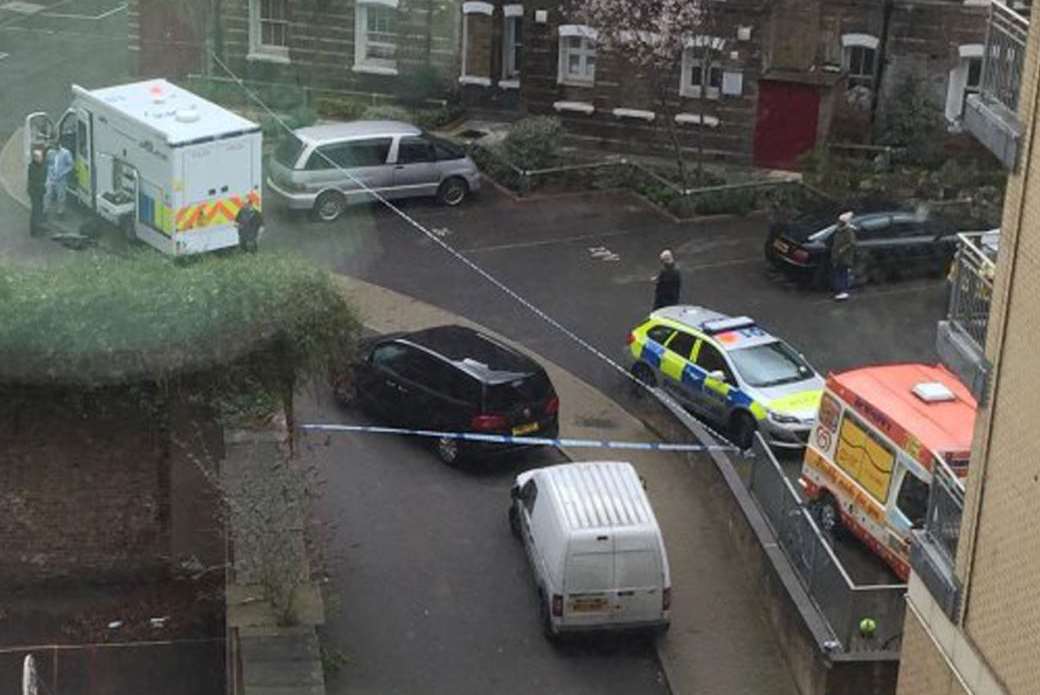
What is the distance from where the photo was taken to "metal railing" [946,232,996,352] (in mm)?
15766

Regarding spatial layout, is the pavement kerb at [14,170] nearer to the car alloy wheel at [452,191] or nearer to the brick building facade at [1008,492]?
the car alloy wheel at [452,191]

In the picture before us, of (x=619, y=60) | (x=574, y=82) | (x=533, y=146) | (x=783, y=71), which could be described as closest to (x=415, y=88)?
(x=574, y=82)

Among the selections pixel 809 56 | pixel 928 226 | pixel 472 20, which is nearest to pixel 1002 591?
pixel 928 226

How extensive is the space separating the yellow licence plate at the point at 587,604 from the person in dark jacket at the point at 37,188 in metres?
13.9

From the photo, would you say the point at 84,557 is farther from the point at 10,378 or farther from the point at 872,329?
the point at 872,329

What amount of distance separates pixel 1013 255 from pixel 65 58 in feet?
107

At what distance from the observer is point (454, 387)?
24531 mm

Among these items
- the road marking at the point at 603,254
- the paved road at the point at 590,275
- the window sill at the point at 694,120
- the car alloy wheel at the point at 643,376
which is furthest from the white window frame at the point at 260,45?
the car alloy wheel at the point at 643,376

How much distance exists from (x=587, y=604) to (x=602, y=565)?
44 centimetres

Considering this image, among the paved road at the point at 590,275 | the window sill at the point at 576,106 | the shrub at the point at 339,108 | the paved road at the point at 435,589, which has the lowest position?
the paved road at the point at 435,589

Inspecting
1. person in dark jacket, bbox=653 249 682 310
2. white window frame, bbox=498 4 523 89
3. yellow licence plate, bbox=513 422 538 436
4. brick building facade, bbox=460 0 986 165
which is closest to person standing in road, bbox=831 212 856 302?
person in dark jacket, bbox=653 249 682 310

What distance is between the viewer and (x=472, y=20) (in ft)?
127

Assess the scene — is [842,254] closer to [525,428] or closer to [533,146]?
[533,146]

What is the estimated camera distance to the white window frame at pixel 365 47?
3903 centimetres
